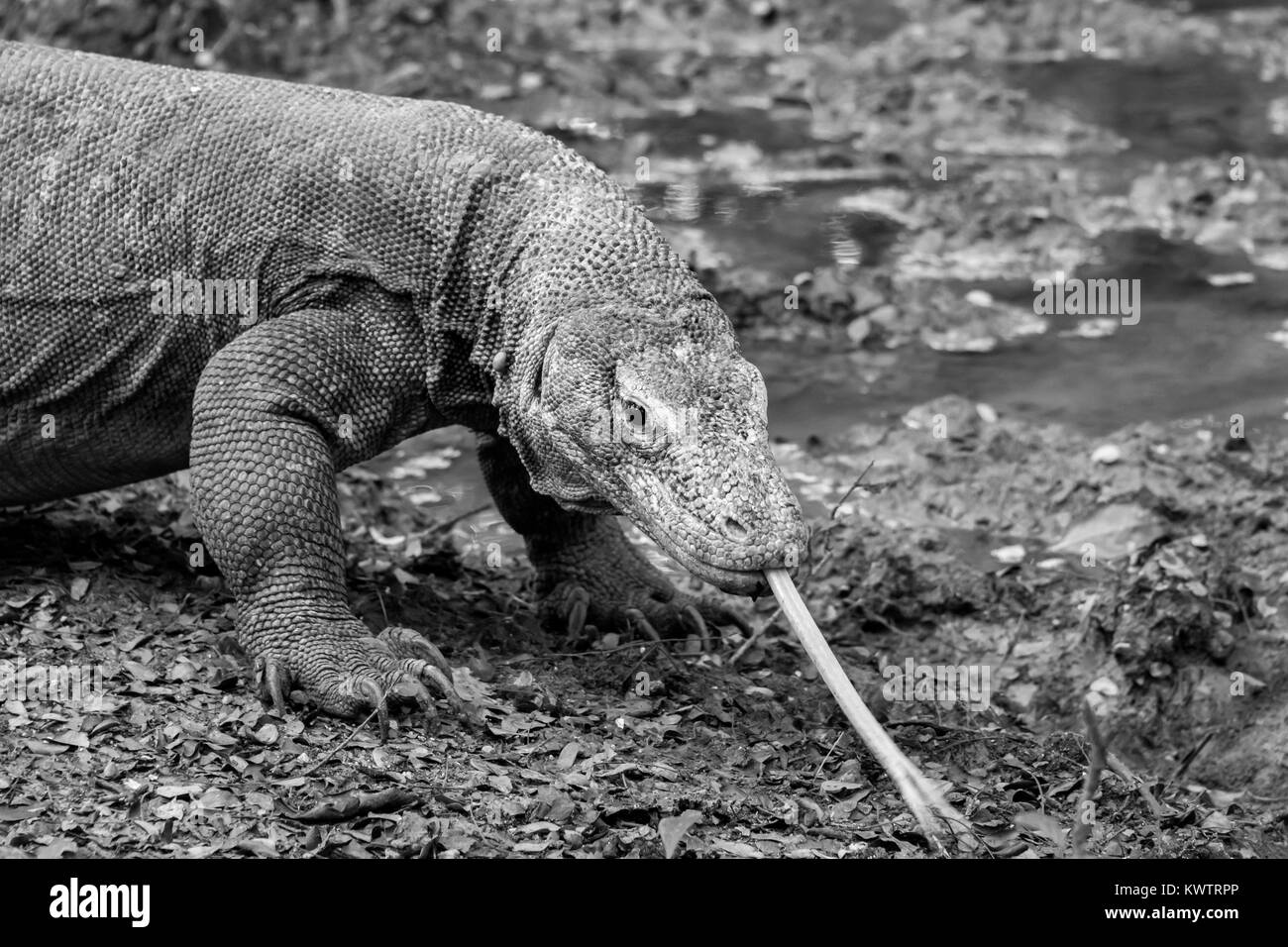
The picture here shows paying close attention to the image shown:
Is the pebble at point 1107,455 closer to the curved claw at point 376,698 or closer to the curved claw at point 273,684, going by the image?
the curved claw at point 376,698

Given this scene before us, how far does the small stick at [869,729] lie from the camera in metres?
4.38

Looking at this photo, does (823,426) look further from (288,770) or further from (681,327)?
(288,770)

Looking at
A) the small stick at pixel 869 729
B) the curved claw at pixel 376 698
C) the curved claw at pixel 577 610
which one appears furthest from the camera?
the curved claw at pixel 577 610

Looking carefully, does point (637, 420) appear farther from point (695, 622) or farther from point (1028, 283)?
point (1028, 283)

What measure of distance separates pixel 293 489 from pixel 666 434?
4.32 feet

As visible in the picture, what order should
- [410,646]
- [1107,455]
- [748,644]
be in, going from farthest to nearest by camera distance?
[1107,455]
[748,644]
[410,646]

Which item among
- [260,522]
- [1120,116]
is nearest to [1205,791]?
[260,522]

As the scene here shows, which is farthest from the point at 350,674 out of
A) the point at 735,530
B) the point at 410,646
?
the point at 735,530

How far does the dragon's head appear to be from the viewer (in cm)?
503

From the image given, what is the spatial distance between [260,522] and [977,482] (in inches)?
159

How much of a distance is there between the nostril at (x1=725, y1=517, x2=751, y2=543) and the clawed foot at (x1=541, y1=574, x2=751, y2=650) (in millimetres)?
1847

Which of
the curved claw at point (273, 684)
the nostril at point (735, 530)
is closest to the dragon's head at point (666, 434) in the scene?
the nostril at point (735, 530)

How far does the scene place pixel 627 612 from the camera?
689 centimetres

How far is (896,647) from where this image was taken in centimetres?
727
